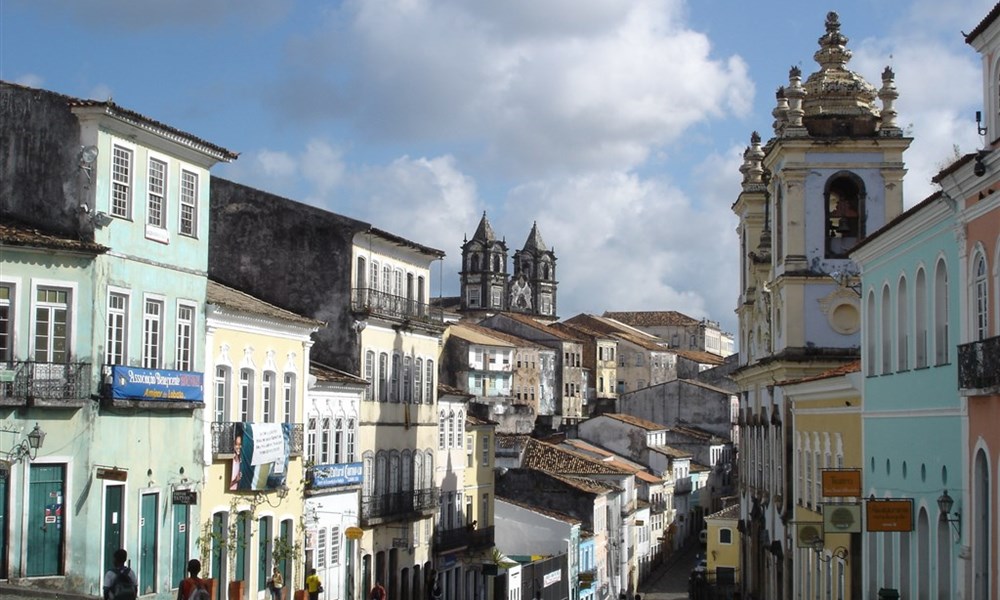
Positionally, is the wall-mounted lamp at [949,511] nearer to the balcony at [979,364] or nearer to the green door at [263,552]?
the balcony at [979,364]

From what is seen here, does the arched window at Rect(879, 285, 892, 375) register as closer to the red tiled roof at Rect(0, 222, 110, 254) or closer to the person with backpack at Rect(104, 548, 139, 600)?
the red tiled roof at Rect(0, 222, 110, 254)

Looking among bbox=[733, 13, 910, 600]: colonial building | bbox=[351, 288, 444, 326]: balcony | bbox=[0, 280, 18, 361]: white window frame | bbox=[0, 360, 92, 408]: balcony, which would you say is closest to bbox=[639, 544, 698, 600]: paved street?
bbox=[733, 13, 910, 600]: colonial building

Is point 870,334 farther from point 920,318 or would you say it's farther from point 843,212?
point 843,212

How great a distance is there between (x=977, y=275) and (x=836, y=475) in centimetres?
972

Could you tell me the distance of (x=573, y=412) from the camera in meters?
150

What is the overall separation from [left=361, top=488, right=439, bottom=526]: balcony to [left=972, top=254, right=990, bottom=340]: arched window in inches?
1057

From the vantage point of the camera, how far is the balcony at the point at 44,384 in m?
28.9

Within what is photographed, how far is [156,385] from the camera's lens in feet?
107

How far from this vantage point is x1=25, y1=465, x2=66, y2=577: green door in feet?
96.1

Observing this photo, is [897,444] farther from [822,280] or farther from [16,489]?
[822,280]

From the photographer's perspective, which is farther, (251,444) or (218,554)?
(251,444)

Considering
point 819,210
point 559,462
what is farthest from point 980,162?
point 559,462

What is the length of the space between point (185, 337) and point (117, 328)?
135 inches

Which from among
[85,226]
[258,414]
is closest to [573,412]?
[258,414]
